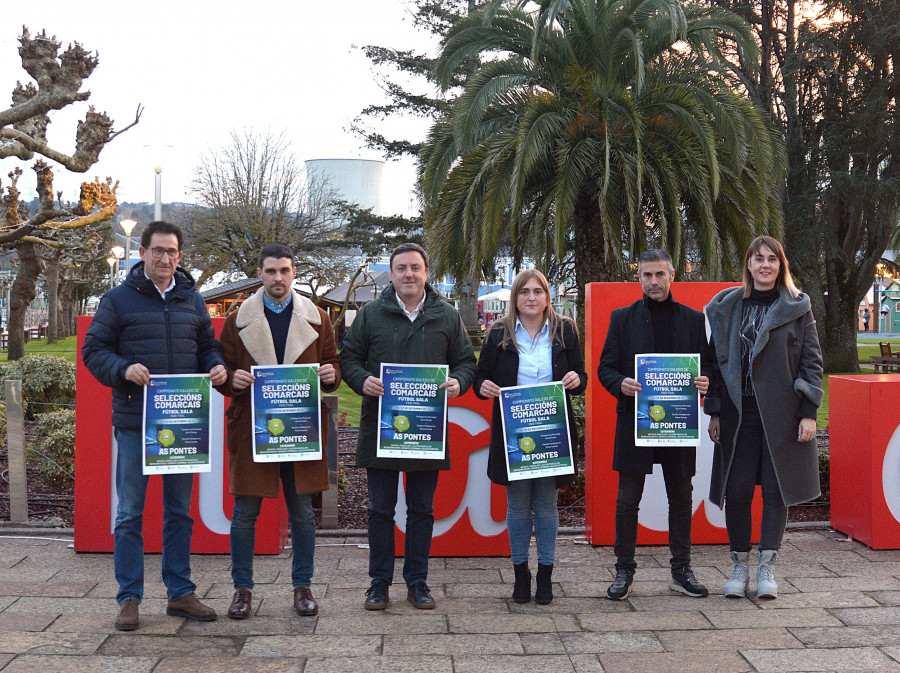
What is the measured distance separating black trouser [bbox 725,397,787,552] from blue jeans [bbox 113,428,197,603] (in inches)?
109

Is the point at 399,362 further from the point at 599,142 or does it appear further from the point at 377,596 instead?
the point at 599,142

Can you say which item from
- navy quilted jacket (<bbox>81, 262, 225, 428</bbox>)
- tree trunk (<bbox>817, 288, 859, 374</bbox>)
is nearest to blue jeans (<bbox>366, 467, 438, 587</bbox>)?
navy quilted jacket (<bbox>81, 262, 225, 428</bbox>)

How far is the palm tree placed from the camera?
1237 cm

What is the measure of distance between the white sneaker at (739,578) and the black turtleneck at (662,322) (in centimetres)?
113

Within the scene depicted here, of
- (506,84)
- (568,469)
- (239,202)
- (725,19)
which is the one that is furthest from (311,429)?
(239,202)

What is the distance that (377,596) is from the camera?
4.34 m

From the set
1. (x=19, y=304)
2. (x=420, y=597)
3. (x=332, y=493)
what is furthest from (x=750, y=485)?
(x=19, y=304)

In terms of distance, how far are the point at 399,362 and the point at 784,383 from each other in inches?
77.0

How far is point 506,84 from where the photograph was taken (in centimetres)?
1298

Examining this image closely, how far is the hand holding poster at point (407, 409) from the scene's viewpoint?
4.29m

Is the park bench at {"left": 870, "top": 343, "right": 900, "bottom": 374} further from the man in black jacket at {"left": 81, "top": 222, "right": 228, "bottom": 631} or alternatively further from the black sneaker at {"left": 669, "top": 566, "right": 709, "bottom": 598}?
the man in black jacket at {"left": 81, "top": 222, "right": 228, "bottom": 631}

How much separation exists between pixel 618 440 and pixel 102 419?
3057 mm

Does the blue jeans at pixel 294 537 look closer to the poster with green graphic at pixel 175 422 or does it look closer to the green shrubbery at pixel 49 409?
the poster with green graphic at pixel 175 422

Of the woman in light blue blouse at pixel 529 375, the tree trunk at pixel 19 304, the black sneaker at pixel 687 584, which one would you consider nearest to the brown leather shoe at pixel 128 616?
the woman in light blue blouse at pixel 529 375
